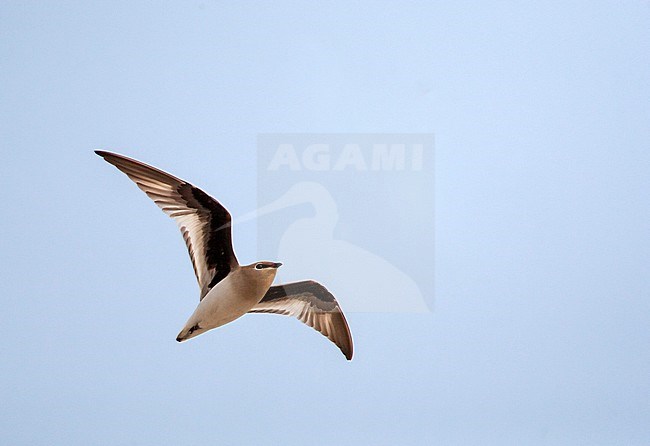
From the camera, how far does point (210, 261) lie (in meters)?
1.51

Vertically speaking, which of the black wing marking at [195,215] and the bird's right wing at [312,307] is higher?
the black wing marking at [195,215]

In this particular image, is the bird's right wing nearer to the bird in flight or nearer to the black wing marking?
the bird in flight

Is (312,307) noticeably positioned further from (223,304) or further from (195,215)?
(195,215)

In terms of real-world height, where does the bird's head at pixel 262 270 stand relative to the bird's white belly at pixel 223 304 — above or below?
above

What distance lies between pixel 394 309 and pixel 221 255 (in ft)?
1.54

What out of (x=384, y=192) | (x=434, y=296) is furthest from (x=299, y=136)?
(x=434, y=296)

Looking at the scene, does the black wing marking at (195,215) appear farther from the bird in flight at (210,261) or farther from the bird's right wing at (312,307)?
the bird's right wing at (312,307)

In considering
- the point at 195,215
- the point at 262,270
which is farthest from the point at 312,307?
the point at 195,215

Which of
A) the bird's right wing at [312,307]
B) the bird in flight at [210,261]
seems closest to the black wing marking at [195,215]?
the bird in flight at [210,261]

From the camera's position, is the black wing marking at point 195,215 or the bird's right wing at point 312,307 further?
the bird's right wing at point 312,307

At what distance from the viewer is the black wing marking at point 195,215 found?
1438 millimetres

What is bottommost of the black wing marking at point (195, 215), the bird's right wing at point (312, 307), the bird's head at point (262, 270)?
the bird's right wing at point (312, 307)

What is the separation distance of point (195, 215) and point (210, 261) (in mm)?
104

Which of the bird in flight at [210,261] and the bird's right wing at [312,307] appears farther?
the bird's right wing at [312,307]
